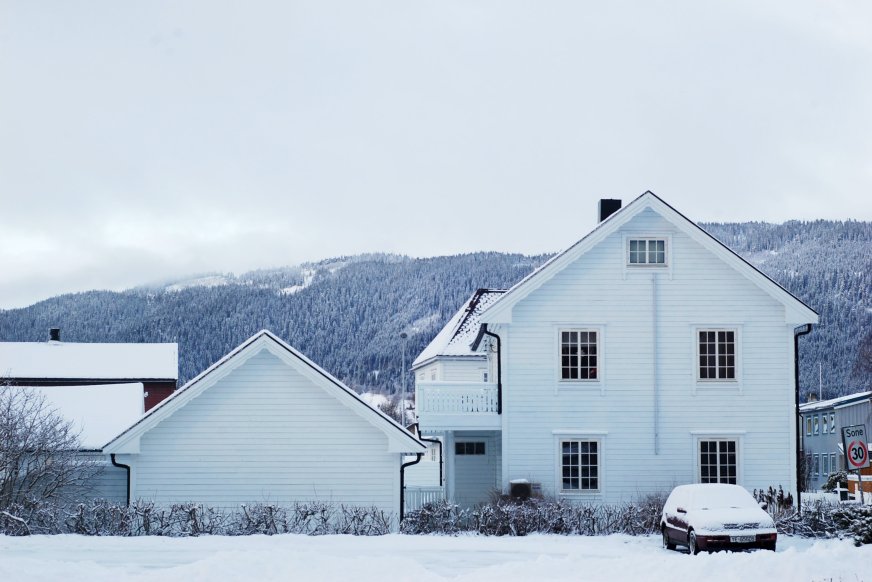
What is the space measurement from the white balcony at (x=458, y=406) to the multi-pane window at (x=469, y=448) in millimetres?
3065

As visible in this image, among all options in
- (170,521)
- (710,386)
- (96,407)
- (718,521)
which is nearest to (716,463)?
(710,386)

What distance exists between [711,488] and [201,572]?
37.9 feet

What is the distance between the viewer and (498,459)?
116ft

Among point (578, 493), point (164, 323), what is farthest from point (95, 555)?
point (164, 323)

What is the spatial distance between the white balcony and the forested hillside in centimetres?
11834

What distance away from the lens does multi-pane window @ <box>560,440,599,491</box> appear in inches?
1289

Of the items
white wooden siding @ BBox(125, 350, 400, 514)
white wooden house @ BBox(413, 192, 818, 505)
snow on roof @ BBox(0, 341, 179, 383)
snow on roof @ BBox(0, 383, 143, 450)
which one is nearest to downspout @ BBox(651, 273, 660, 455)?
white wooden house @ BBox(413, 192, 818, 505)

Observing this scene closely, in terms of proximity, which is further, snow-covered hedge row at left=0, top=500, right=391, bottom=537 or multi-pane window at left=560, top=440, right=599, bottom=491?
multi-pane window at left=560, top=440, right=599, bottom=491

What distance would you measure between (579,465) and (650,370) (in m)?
3.45

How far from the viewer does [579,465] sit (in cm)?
3281

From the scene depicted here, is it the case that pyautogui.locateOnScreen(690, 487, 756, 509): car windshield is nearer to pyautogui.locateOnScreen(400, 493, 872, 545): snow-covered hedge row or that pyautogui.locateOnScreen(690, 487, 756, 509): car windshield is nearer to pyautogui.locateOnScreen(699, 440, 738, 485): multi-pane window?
pyautogui.locateOnScreen(400, 493, 872, 545): snow-covered hedge row

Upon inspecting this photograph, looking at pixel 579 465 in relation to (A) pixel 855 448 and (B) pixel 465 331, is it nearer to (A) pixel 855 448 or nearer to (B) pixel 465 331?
(A) pixel 855 448

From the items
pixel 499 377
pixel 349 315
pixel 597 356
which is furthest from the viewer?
pixel 349 315

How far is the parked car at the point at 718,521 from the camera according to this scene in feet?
72.8
